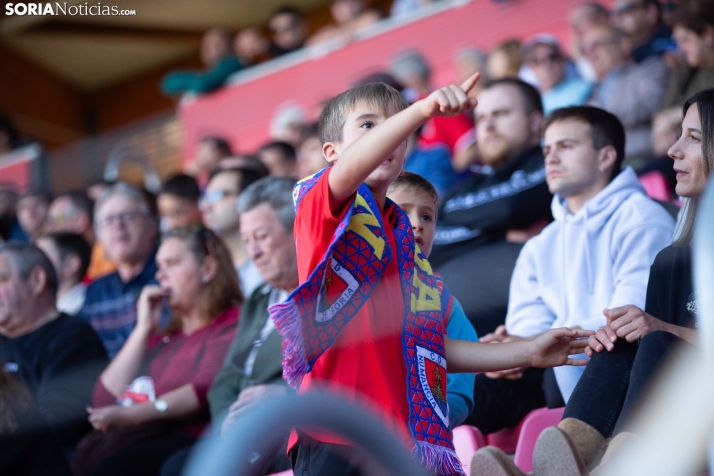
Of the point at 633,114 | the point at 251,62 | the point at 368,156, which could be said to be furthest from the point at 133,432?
the point at 251,62

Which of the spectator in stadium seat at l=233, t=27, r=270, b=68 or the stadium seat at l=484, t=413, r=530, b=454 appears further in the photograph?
the spectator in stadium seat at l=233, t=27, r=270, b=68

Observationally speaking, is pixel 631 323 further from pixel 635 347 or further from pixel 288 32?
pixel 288 32

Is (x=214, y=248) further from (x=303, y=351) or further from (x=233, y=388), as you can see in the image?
(x=303, y=351)

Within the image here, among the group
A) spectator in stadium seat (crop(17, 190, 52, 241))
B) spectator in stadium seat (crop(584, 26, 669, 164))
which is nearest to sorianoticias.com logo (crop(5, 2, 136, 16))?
spectator in stadium seat (crop(17, 190, 52, 241))

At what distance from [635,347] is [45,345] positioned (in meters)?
2.00

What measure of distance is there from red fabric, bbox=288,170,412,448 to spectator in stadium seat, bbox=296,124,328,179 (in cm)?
211

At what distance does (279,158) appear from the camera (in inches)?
178

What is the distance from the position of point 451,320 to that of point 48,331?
65.4 inches

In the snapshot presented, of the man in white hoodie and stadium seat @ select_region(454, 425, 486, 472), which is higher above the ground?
the man in white hoodie

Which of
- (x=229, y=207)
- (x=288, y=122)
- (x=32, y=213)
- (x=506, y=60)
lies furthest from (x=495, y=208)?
(x=32, y=213)

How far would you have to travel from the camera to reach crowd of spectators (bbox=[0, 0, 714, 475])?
199cm

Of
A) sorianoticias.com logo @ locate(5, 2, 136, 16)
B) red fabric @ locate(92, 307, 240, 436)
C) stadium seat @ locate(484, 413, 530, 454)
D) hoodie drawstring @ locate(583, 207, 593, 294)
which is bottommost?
stadium seat @ locate(484, 413, 530, 454)

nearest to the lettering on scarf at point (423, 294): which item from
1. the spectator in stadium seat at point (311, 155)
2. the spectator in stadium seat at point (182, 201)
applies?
the spectator in stadium seat at point (311, 155)

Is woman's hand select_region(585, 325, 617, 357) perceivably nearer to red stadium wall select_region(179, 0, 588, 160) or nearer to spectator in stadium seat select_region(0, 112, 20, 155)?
red stadium wall select_region(179, 0, 588, 160)
